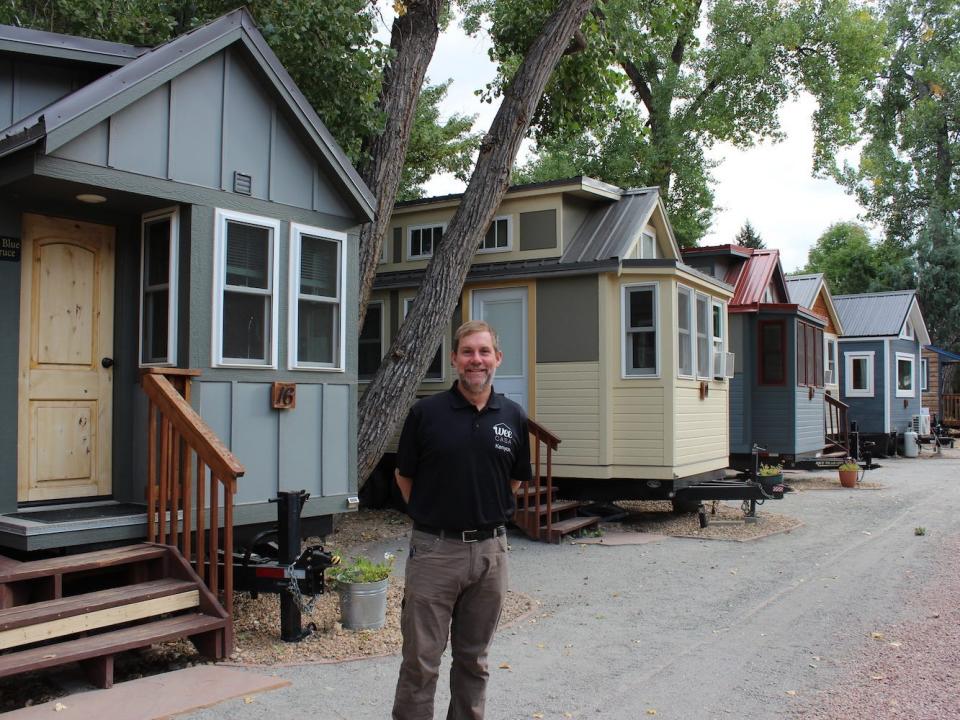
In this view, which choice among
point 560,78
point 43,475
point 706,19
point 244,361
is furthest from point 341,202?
point 706,19

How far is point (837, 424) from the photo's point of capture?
21.1 meters

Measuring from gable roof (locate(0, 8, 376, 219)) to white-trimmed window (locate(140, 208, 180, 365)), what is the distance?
96 centimetres

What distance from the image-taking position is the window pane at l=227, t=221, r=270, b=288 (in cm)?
697

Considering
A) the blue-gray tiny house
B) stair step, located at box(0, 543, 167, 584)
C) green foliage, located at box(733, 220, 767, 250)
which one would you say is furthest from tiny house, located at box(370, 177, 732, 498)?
green foliage, located at box(733, 220, 767, 250)

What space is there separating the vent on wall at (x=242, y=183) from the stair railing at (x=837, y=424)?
52.6ft

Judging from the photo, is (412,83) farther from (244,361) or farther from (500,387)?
(244,361)

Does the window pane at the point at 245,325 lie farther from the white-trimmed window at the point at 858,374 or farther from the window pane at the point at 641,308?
the white-trimmed window at the point at 858,374

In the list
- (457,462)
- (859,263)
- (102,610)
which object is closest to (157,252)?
(102,610)

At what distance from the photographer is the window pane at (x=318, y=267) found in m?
7.53

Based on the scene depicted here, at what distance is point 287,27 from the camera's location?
10234mm

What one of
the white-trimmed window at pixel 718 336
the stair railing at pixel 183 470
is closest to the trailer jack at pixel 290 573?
the stair railing at pixel 183 470

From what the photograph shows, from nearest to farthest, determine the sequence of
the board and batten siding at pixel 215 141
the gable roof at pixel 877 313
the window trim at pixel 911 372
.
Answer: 1. the board and batten siding at pixel 215 141
2. the gable roof at pixel 877 313
3. the window trim at pixel 911 372

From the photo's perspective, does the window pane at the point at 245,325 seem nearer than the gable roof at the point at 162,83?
No

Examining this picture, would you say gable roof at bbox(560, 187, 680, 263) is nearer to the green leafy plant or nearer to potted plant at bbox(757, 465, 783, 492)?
potted plant at bbox(757, 465, 783, 492)
